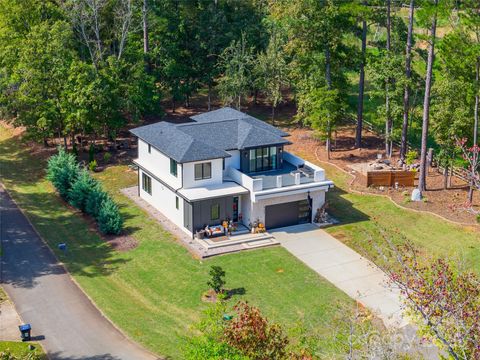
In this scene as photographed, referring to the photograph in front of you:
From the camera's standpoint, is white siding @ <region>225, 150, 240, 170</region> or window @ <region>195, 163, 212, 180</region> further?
white siding @ <region>225, 150, 240, 170</region>

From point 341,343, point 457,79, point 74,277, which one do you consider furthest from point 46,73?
point 341,343

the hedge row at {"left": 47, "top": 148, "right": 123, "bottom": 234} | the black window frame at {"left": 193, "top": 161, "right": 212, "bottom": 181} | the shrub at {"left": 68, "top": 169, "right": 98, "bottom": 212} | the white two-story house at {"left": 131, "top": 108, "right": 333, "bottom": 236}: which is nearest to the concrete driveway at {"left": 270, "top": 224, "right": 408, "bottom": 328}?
the white two-story house at {"left": 131, "top": 108, "right": 333, "bottom": 236}

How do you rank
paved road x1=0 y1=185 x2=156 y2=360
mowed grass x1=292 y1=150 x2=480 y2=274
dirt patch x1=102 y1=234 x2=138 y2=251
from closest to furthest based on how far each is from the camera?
1. paved road x1=0 y1=185 x2=156 y2=360
2. mowed grass x1=292 y1=150 x2=480 y2=274
3. dirt patch x1=102 y1=234 x2=138 y2=251

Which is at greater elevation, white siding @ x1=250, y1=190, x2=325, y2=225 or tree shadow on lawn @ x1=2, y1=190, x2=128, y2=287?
white siding @ x1=250, y1=190, x2=325, y2=225

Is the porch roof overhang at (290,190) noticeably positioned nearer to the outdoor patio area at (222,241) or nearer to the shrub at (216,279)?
the outdoor patio area at (222,241)

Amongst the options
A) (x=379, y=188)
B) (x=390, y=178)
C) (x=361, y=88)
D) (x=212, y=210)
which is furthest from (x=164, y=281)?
(x=361, y=88)

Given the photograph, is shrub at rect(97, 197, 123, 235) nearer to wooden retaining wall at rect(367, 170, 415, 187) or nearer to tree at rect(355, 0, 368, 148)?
wooden retaining wall at rect(367, 170, 415, 187)

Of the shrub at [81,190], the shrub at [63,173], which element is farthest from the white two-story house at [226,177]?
the shrub at [63,173]
